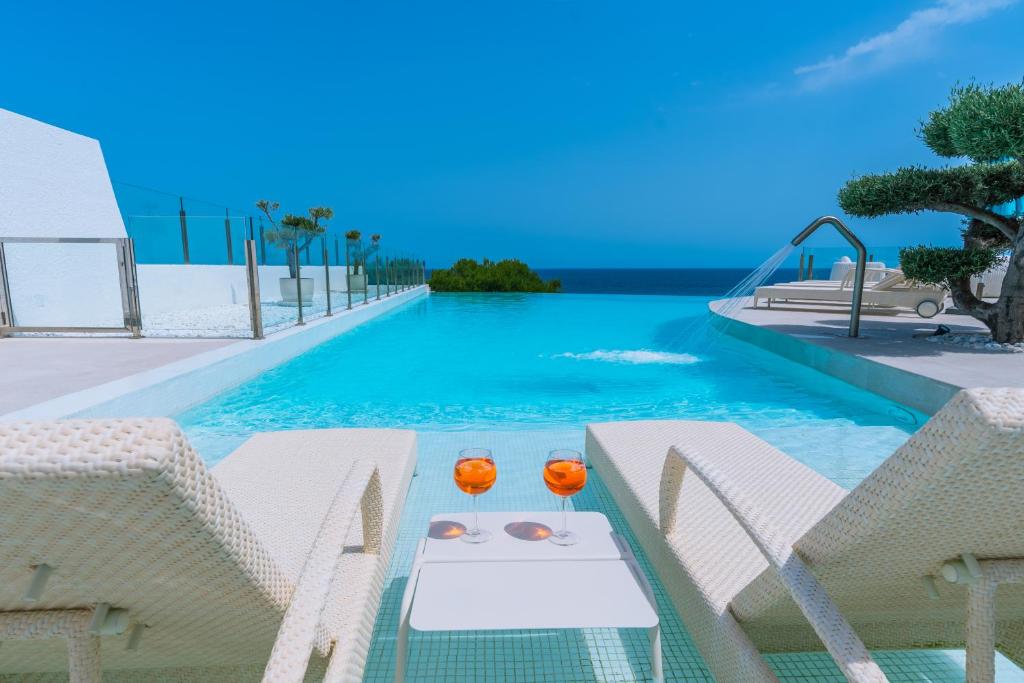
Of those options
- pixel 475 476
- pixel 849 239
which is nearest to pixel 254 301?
pixel 475 476

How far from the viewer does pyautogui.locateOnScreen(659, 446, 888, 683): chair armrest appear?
0.82 meters

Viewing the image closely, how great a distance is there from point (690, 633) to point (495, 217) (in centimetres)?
5552

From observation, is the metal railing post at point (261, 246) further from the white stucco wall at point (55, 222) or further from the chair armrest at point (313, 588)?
the chair armrest at point (313, 588)

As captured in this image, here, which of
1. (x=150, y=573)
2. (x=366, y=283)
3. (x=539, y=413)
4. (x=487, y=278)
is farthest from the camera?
(x=487, y=278)

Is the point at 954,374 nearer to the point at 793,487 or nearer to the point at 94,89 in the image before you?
the point at 793,487

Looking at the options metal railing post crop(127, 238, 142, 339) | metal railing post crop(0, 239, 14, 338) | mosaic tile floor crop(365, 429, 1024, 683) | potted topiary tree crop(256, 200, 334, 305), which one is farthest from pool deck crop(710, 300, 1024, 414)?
metal railing post crop(0, 239, 14, 338)

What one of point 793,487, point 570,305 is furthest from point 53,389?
point 570,305

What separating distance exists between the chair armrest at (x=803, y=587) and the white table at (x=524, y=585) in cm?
24

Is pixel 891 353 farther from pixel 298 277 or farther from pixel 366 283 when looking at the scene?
pixel 366 283

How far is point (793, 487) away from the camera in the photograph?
1.96m

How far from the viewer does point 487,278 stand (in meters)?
21.9

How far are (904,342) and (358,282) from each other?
9.79 m

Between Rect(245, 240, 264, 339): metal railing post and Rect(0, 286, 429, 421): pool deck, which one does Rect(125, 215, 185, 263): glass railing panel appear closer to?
Rect(0, 286, 429, 421): pool deck

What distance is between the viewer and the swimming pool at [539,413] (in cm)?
147
